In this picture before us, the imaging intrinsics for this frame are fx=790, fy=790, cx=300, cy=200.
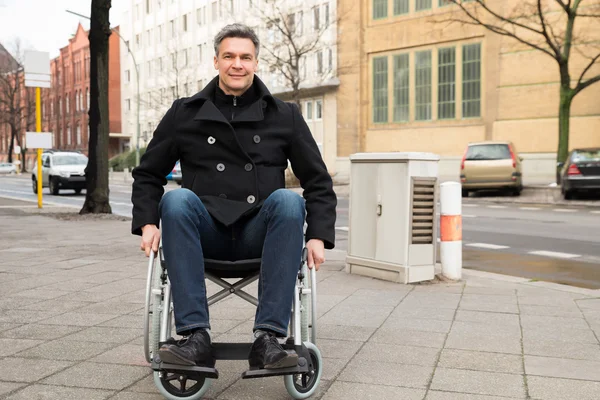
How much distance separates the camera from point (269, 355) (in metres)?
3.26

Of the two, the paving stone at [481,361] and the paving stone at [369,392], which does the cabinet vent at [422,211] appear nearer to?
the paving stone at [481,361]

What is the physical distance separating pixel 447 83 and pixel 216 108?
3490 cm

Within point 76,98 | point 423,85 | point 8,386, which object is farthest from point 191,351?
point 76,98

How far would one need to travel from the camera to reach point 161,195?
3.85m

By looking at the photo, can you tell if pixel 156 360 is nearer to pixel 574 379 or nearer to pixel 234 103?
pixel 234 103

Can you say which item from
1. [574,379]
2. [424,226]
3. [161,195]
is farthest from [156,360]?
[424,226]

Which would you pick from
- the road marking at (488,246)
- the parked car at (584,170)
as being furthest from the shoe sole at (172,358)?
the parked car at (584,170)

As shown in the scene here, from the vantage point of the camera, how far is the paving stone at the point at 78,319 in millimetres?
5082

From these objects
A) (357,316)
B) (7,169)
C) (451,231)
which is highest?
(7,169)

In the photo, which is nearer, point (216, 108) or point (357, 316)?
point (216, 108)

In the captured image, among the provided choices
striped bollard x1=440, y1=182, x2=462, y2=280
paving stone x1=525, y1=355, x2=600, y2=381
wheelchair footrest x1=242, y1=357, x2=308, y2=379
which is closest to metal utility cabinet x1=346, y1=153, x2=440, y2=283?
striped bollard x1=440, y1=182, x2=462, y2=280

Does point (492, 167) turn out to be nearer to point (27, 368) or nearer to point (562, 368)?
point (562, 368)

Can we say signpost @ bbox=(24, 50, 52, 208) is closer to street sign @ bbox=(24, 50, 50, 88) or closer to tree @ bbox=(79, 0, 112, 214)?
street sign @ bbox=(24, 50, 50, 88)

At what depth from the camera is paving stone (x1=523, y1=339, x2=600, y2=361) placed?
4363 mm
